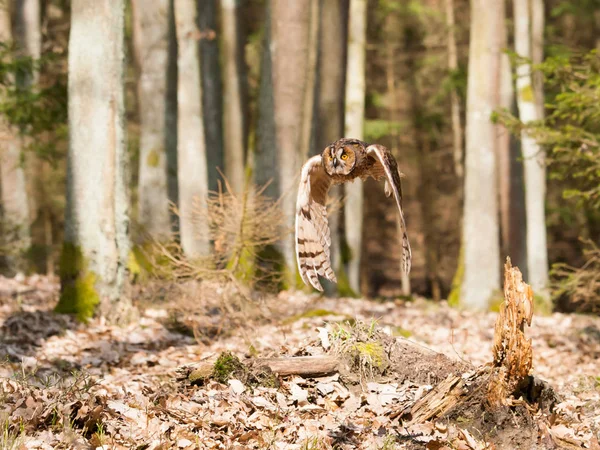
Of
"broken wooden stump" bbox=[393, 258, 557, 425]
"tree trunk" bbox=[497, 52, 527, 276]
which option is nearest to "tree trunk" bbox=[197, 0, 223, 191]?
"tree trunk" bbox=[497, 52, 527, 276]

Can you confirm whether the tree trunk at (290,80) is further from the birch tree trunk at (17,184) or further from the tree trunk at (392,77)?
the tree trunk at (392,77)

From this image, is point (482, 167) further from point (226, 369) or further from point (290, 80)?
point (226, 369)

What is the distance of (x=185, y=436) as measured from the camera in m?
5.47

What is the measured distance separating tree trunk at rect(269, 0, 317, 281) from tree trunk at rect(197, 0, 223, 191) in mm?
4247

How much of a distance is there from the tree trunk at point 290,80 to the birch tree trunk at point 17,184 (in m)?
5.55

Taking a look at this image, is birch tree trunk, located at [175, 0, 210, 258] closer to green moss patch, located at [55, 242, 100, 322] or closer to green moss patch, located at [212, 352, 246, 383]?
green moss patch, located at [55, 242, 100, 322]

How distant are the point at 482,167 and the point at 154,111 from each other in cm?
659

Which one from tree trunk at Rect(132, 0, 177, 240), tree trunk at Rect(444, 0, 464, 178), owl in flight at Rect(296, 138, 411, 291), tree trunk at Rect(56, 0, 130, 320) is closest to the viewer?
owl in flight at Rect(296, 138, 411, 291)

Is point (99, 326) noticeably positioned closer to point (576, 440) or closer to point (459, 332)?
point (459, 332)

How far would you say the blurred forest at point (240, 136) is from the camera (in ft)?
33.3

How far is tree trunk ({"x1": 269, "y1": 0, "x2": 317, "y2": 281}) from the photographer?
1390cm

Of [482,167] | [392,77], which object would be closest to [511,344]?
[482,167]

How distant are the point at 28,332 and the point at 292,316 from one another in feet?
12.0

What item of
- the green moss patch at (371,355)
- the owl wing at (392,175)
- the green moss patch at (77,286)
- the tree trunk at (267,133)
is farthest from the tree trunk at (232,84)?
the owl wing at (392,175)
